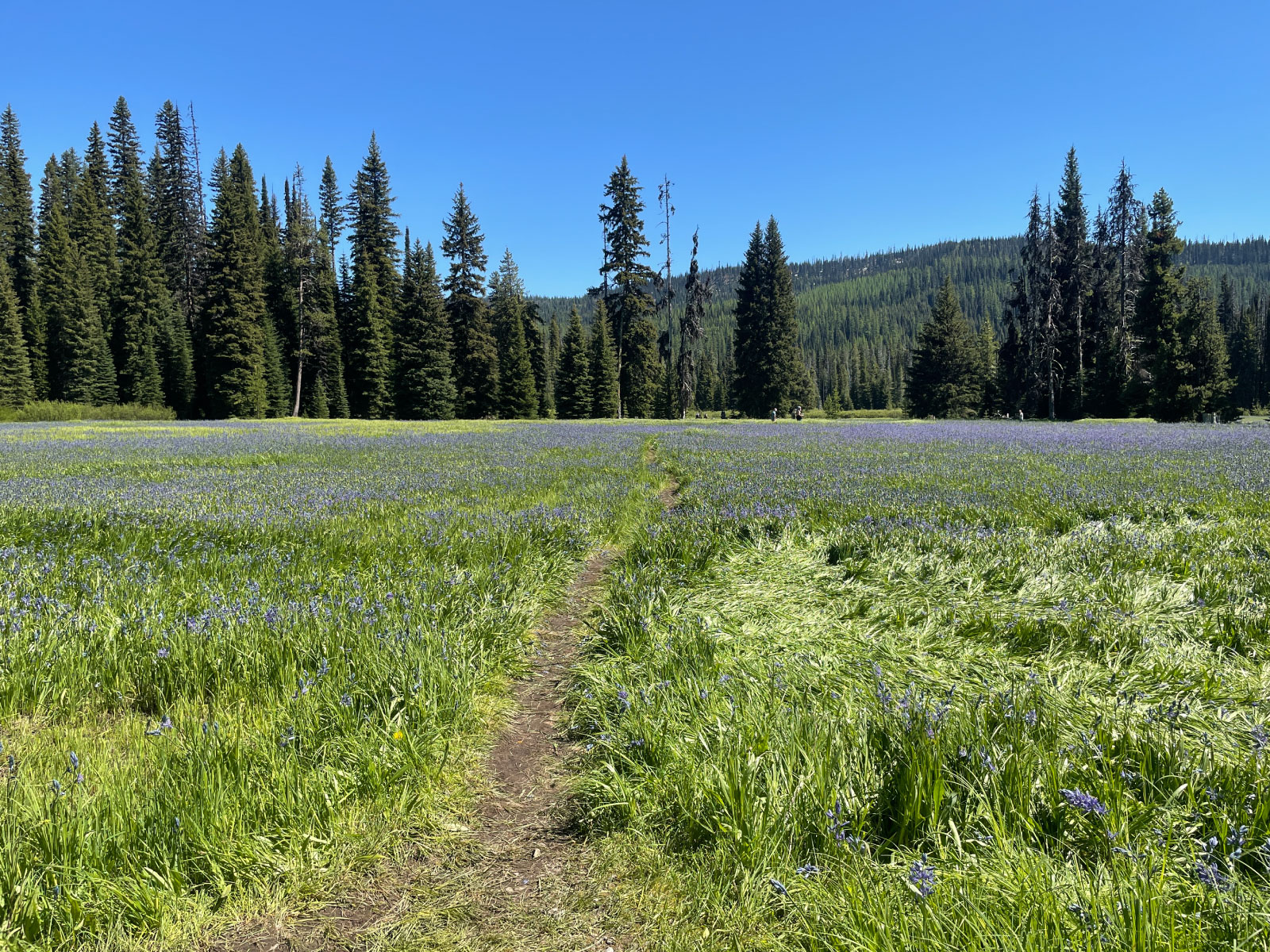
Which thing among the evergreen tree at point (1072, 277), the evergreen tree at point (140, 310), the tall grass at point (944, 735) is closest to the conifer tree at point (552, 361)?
the evergreen tree at point (140, 310)

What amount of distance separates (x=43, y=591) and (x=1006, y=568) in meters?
8.35

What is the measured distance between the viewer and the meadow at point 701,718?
192 centimetres

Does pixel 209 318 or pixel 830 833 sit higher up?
pixel 209 318

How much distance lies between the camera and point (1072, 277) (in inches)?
2158

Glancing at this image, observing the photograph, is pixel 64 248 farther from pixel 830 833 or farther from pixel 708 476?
Answer: pixel 830 833

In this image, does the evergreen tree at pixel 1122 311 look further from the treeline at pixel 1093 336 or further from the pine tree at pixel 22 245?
the pine tree at pixel 22 245

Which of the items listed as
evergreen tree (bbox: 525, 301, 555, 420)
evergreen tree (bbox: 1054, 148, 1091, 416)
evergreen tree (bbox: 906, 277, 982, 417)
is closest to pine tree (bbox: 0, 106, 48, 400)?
evergreen tree (bbox: 525, 301, 555, 420)

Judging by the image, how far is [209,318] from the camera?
52.5 meters

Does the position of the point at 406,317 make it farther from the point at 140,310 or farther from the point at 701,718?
the point at 701,718

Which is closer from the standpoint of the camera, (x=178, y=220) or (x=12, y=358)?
(x=12, y=358)

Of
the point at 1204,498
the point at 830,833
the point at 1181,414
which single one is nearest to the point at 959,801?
the point at 830,833

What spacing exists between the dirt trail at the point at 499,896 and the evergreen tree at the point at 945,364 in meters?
71.0

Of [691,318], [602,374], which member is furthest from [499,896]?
[602,374]

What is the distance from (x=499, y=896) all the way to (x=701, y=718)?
1.27m
